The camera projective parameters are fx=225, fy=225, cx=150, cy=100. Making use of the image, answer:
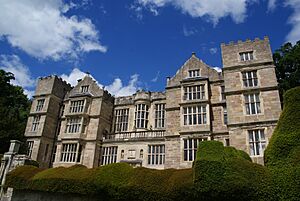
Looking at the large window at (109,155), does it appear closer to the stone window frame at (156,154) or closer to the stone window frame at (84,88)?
the stone window frame at (156,154)

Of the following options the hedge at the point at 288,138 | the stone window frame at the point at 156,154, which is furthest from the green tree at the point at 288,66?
the hedge at the point at 288,138

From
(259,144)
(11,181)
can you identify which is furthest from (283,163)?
(11,181)

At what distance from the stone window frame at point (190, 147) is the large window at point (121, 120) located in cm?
983

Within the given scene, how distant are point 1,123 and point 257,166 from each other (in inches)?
1107

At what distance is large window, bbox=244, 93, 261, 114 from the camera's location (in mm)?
19328

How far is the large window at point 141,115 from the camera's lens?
91.4 feet

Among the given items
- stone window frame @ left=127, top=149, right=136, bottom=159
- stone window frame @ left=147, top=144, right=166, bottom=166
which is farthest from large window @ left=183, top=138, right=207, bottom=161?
stone window frame @ left=127, top=149, right=136, bottom=159

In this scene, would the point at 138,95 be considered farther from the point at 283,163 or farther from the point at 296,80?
the point at 283,163

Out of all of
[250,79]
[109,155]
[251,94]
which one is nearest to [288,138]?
[251,94]

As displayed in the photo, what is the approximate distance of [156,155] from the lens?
24266 mm

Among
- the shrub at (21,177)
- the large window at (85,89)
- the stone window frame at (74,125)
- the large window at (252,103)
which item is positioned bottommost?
the shrub at (21,177)

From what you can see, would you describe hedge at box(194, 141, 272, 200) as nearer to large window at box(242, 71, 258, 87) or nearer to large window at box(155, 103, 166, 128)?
large window at box(242, 71, 258, 87)

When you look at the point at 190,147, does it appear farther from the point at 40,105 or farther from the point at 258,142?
the point at 40,105

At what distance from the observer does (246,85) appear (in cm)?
2052
